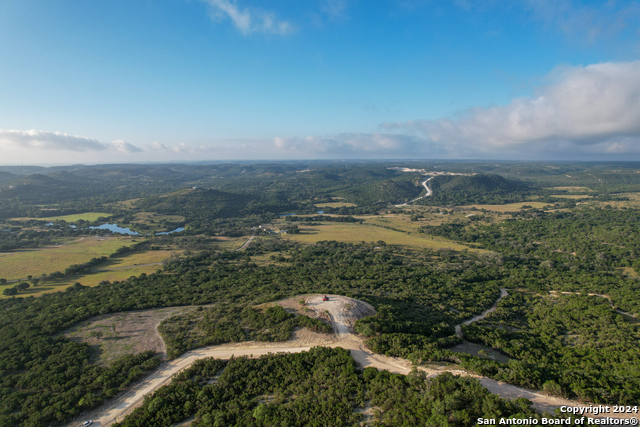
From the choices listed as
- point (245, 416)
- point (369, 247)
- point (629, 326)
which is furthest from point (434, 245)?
point (245, 416)

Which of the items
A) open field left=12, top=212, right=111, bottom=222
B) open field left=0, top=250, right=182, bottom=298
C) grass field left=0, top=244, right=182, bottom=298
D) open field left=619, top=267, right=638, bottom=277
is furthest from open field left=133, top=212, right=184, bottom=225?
open field left=619, top=267, right=638, bottom=277

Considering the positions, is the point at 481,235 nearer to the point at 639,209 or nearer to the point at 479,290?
the point at 479,290

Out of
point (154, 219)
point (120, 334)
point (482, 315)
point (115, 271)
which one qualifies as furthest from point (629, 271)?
point (154, 219)

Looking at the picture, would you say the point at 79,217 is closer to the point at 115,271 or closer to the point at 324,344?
the point at 115,271

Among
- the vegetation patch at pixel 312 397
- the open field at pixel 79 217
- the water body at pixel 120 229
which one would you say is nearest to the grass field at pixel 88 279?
the water body at pixel 120 229

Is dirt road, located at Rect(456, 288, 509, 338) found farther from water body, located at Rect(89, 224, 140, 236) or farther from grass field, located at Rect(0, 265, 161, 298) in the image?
water body, located at Rect(89, 224, 140, 236)
